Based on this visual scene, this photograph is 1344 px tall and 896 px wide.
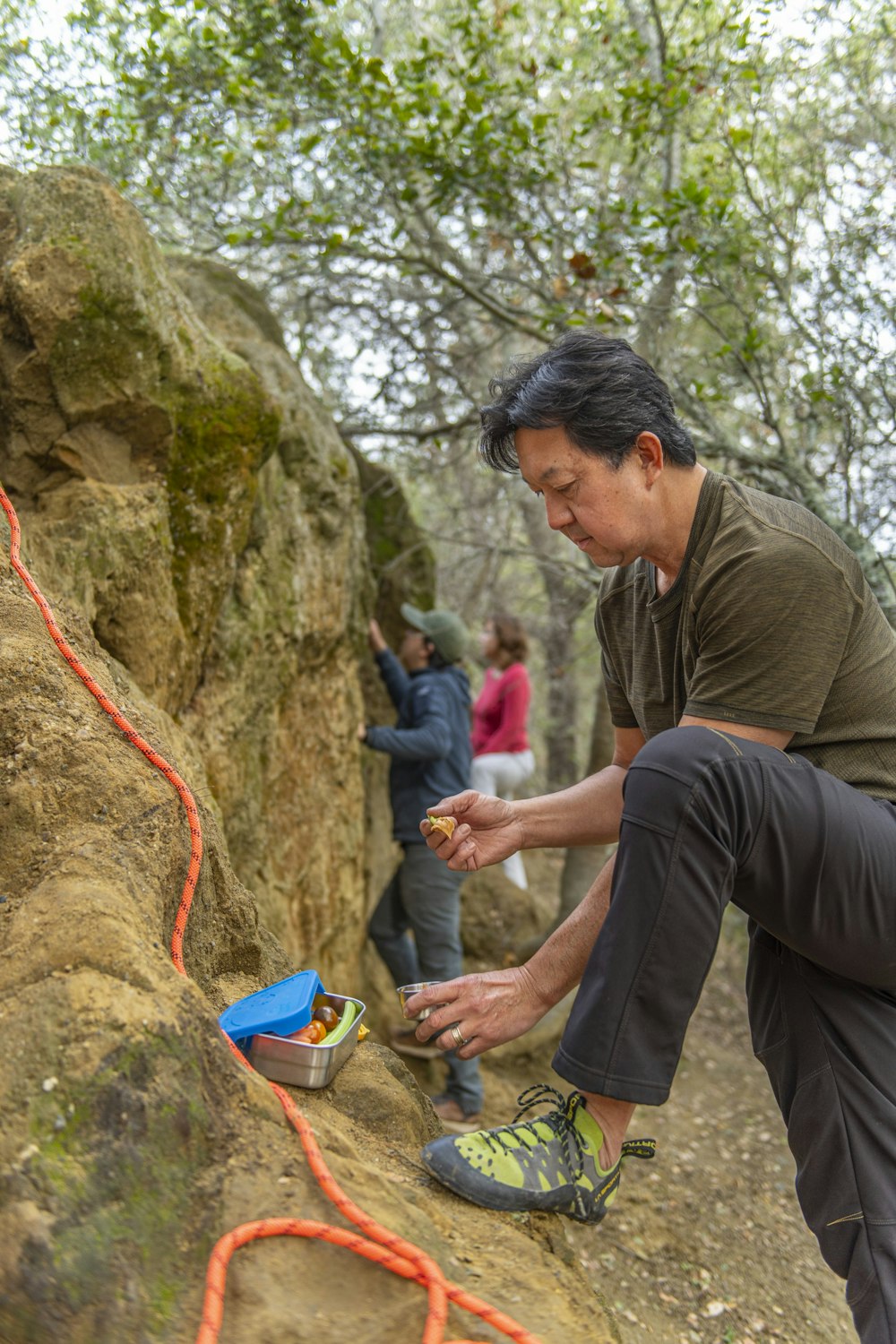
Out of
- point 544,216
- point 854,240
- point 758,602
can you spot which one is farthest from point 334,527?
point 758,602

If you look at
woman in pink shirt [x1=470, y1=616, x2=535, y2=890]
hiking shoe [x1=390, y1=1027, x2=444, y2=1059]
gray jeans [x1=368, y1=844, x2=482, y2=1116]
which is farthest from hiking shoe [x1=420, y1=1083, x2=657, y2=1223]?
woman in pink shirt [x1=470, y1=616, x2=535, y2=890]

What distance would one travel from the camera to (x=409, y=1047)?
18.5 feet

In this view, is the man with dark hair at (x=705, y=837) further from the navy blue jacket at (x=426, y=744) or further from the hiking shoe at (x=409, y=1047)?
the hiking shoe at (x=409, y=1047)

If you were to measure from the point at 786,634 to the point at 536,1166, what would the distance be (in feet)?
3.92

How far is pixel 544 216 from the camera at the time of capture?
5.82 m

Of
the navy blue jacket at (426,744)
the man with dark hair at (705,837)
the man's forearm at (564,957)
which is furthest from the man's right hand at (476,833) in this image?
the navy blue jacket at (426,744)

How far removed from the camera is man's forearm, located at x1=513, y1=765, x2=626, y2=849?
8.80 ft

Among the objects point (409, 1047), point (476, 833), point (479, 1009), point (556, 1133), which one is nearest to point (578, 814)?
point (476, 833)

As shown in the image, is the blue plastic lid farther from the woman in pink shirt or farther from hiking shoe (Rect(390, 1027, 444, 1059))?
the woman in pink shirt

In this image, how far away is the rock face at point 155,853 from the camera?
1.49 m

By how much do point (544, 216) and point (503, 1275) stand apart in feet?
18.2

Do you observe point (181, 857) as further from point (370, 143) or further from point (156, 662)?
point (370, 143)

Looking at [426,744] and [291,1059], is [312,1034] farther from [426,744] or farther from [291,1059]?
[426,744]

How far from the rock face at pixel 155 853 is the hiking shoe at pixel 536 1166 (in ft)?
0.17
